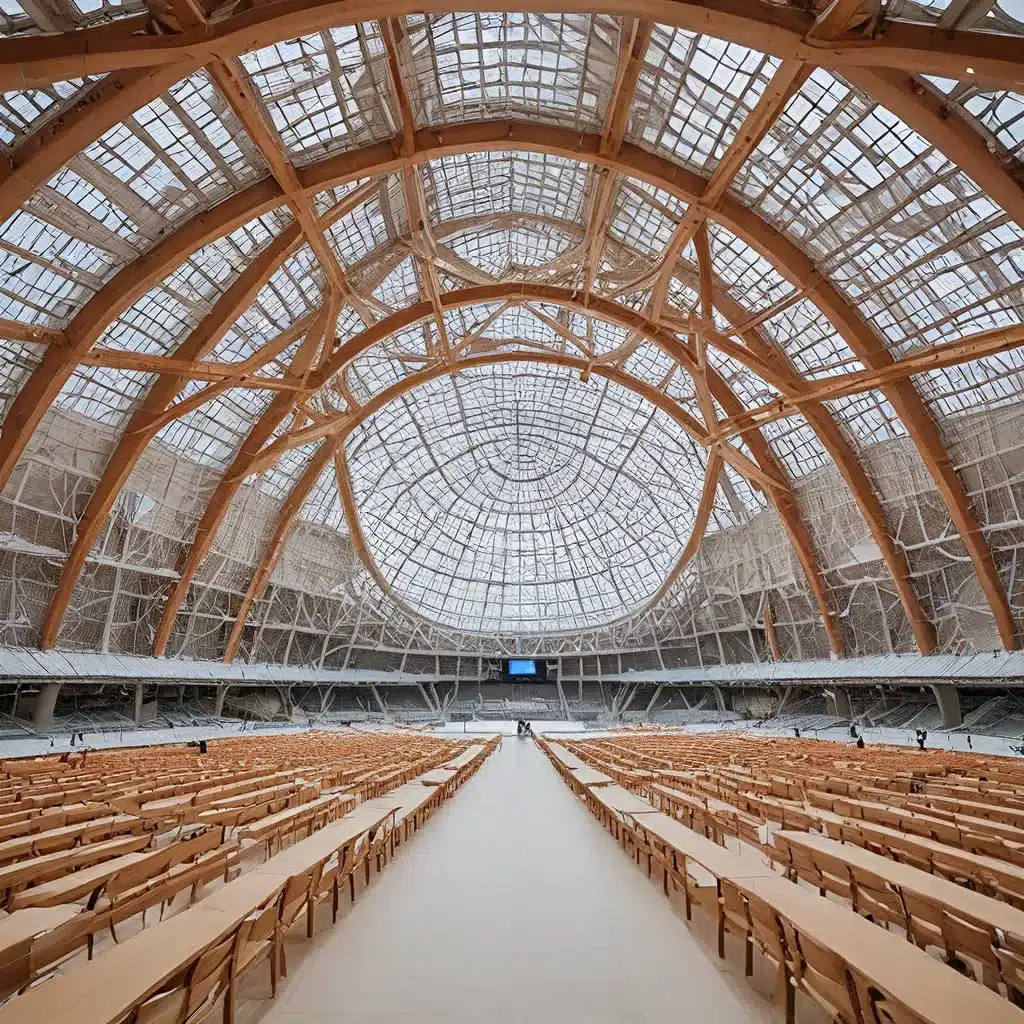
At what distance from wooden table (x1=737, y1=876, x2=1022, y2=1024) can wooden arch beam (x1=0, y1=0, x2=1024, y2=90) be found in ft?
46.2

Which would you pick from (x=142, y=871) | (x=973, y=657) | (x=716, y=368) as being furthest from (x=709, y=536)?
(x=142, y=871)

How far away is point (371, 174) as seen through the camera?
63.8 ft

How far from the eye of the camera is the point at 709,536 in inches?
1788

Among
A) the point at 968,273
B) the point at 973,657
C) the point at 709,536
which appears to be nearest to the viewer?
the point at 968,273

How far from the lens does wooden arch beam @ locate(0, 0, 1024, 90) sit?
11.4 m

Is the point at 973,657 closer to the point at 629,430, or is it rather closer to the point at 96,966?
the point at 629,430

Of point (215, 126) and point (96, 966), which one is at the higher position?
point (215, 126)

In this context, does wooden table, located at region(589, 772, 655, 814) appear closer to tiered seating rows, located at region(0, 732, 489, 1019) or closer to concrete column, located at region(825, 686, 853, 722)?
tiered seating rows, located at region(0, 732, 489, 1019)

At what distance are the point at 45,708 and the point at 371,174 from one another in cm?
2760

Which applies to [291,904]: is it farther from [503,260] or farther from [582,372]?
[503,260]

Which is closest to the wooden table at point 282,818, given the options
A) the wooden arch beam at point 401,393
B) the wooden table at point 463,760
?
the wooden table at point 463,760

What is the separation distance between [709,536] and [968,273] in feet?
84.3

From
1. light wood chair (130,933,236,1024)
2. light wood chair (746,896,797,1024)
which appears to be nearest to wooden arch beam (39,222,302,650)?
light wood chair (130,933,236,1024)

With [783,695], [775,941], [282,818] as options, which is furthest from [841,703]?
[775,941]
